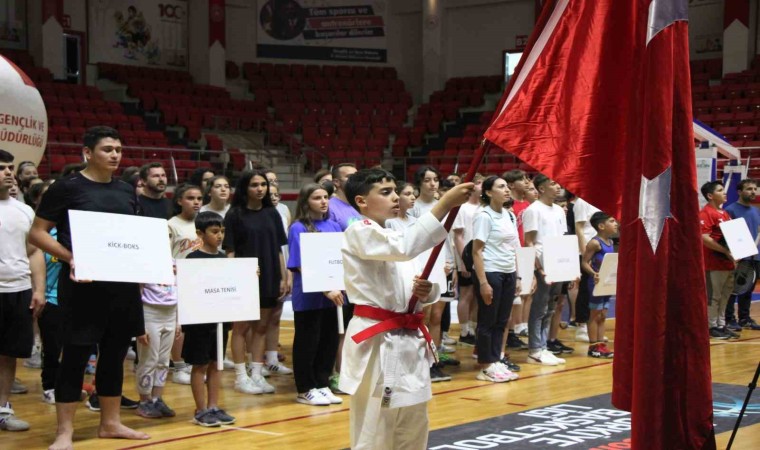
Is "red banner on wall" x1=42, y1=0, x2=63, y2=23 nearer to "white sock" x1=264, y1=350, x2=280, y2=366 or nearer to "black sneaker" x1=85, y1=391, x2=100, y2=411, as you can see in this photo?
"white sock" x1=264, y1=350, x2=280, y2=366

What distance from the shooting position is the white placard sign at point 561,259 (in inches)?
334

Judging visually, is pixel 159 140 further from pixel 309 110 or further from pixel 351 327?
pixel 351 327

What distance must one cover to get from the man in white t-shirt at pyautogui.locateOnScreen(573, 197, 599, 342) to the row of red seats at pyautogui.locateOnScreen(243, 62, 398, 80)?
51.4ft

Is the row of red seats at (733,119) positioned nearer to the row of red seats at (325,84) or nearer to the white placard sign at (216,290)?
the row of red seats at (325,84)

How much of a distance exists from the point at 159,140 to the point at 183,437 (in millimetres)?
14003

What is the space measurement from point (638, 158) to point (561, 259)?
5312 mm

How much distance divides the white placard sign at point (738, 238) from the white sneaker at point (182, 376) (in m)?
5.96

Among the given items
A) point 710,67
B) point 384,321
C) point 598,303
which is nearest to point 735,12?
point 710,67

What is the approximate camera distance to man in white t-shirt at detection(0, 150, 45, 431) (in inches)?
231

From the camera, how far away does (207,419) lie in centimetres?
605

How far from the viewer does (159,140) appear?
62.4ft

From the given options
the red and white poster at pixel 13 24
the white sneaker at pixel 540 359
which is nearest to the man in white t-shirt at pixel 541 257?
the white sneaker at pixel 540 359

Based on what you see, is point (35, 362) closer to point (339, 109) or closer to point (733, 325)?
point (733, 325)

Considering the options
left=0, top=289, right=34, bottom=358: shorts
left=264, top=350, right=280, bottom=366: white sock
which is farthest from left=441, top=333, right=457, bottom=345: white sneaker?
left=0, top=289, right=34, bottom=358: shorts
